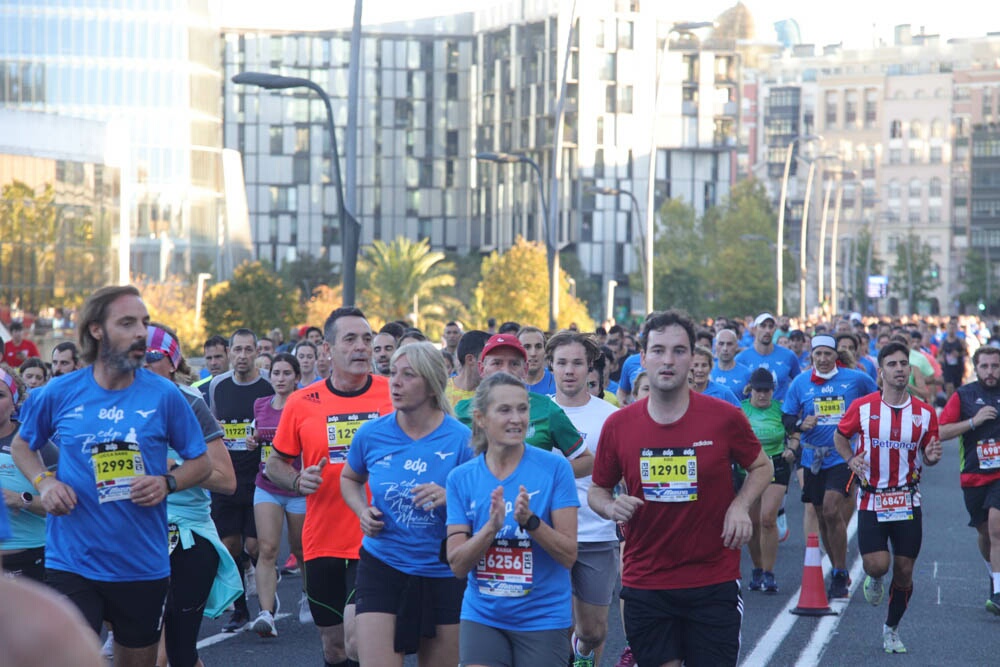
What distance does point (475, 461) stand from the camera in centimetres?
Answer: 590

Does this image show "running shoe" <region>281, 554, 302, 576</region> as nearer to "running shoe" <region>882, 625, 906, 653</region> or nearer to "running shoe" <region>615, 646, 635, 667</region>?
"running shoe" <region>615, 646, 635, 667</region>

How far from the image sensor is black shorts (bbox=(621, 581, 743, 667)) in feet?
20.1

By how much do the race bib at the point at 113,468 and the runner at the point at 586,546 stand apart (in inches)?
103

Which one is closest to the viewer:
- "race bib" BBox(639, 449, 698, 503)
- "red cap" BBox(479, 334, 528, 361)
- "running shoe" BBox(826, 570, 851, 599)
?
"race bib" BBox(639, 449, 698, 503)

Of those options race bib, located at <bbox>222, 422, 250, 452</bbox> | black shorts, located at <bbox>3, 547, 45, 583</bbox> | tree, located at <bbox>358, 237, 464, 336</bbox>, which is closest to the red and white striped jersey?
race bib, located at <bbox>222, 422, 250, 452</bbox>

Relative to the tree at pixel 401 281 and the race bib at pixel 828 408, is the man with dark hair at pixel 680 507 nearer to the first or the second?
the race bib at pixel 828 408

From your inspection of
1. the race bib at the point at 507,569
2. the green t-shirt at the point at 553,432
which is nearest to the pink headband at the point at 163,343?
the green t-shirt at the point at 553,432

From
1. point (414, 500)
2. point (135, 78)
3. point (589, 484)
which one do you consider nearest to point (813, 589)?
point (589, 484)

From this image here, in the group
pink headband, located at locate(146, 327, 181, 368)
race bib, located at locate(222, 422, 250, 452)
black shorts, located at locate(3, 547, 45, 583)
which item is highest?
pink headband, located at locate(146, 327, 181, 368)

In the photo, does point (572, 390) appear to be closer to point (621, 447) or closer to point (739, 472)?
point (621, 447)

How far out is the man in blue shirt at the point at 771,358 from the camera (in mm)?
15255

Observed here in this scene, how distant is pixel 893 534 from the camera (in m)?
9.92

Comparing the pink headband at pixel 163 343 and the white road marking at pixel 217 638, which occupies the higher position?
the pink headband at pixel 163 343

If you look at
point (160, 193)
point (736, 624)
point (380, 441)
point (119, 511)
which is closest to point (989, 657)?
point (736, 624)
